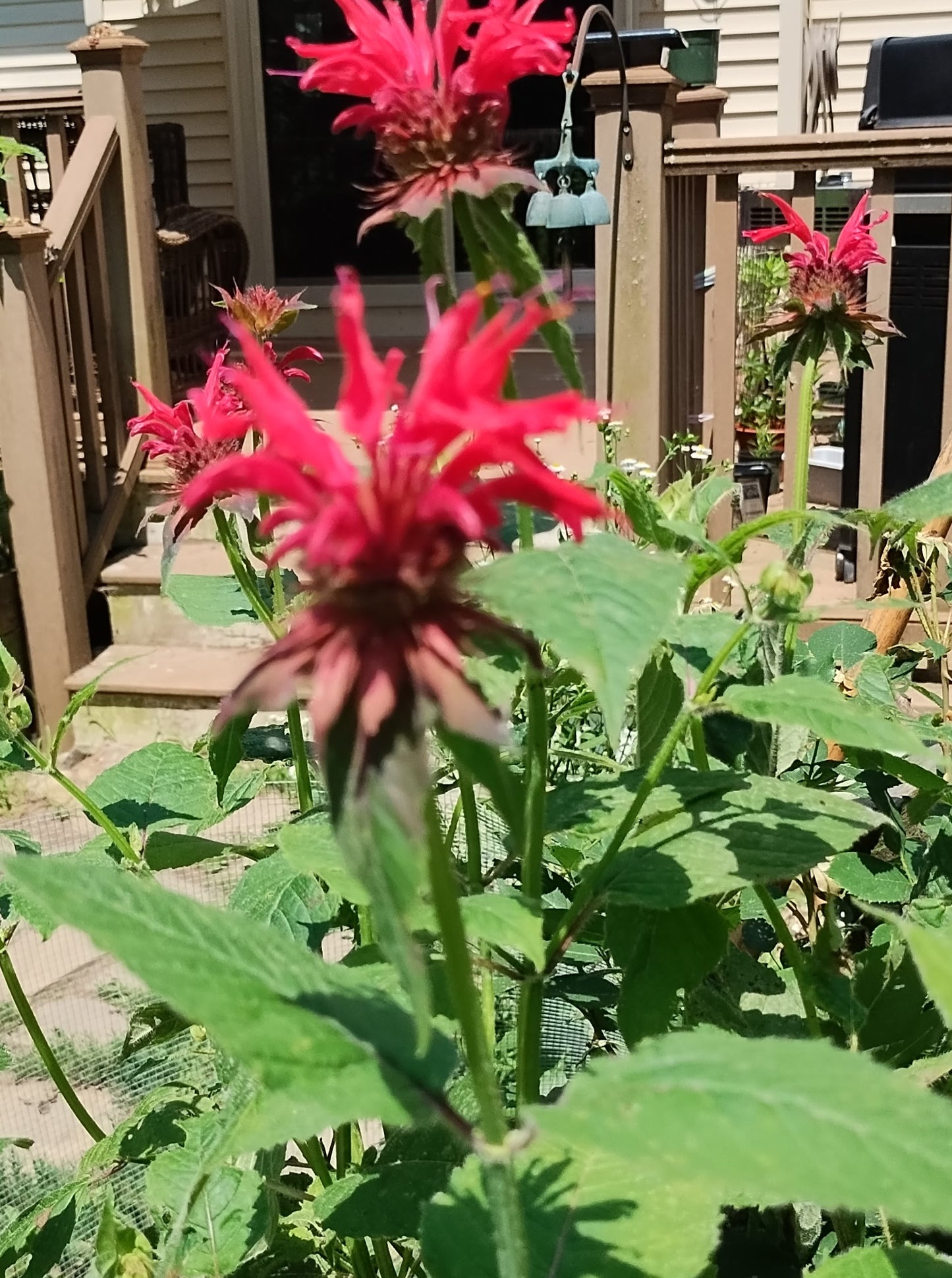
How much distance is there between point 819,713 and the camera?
731mm

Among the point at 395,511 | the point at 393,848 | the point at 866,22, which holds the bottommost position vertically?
the point at 393,848

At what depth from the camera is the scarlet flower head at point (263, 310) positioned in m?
1.34

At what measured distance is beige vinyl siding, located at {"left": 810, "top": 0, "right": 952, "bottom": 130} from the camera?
735 centimetres

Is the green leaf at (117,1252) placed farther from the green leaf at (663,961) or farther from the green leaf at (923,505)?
the green leaf at (923,505)

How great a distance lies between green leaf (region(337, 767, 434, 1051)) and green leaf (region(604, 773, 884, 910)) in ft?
0.93

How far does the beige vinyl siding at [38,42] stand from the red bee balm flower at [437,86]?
8.33 meters

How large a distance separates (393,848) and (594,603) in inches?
5.4

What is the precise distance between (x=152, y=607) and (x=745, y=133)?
5038mm

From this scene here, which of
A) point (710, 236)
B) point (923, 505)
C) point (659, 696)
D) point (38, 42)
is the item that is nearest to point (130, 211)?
point (710, 236)

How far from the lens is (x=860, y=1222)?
97cm

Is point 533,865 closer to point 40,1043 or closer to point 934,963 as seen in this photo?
point 934,963

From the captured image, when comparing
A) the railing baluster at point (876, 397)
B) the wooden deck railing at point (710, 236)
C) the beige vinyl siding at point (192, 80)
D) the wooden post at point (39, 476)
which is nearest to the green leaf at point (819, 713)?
the wooden deck railing at point (710, 236)

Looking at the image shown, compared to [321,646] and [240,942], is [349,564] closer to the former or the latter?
[321,646]

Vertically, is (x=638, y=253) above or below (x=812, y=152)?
below
